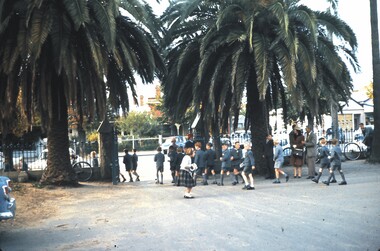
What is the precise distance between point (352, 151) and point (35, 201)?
49.1ft

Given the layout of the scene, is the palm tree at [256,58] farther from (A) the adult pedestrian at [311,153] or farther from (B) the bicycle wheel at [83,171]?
(B) the bicycle wheel at [83,171]

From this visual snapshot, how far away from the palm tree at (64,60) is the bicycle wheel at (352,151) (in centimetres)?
1001

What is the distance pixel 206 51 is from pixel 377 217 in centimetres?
979

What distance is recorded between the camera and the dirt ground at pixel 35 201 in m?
10.3

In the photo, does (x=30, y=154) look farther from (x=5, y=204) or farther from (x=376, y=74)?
(x=376, y=74)

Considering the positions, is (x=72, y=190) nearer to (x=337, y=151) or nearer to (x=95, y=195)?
(x=95, y=195)

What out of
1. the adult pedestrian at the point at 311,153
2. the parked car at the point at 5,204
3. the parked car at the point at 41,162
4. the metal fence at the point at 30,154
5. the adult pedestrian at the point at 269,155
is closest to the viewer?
the parked car at the point at 5,204

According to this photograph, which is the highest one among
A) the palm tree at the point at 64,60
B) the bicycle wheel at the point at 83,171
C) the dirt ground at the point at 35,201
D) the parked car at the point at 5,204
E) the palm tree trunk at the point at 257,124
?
the palm tree at the point at 64,60

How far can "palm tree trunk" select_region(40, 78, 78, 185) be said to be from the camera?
1647 centimetres

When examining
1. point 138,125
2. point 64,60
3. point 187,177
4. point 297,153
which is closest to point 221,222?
point 187,177

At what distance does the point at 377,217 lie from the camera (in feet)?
28.1

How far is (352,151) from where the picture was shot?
2220 centimetres

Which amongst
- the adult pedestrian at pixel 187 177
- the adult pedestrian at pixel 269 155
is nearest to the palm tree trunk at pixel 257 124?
the adult pedestrian at pixel 269 155

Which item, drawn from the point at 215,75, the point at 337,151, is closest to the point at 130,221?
the point at 337,151
